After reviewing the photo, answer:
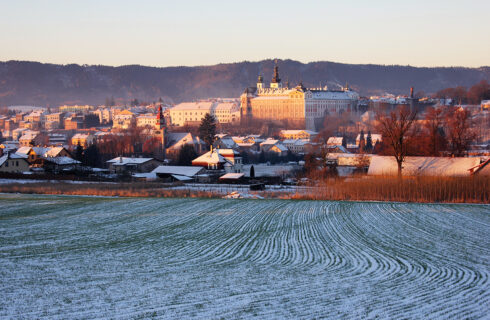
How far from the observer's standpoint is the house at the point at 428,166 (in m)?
35.7

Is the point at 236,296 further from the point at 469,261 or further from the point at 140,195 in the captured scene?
the point at 140,195

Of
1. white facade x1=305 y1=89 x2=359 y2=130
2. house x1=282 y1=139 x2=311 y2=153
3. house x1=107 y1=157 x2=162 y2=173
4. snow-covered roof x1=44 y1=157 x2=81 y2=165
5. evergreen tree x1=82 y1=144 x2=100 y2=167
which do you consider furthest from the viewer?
white facade x1=305 y1=89 x2=359 y2=130

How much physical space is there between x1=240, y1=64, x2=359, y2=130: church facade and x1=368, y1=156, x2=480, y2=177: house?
357ft

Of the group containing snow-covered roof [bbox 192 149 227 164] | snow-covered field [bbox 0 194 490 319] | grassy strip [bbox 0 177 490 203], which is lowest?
snow-covered roof [bbox 192 149 227 164]

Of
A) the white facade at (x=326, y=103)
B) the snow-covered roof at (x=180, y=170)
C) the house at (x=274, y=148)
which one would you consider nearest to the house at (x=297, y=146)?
the house at (x=274, y=148)

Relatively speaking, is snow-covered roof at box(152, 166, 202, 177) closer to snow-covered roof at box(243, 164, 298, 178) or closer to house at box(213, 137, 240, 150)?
snow-covered roof at box(243, 164, 298, 178)

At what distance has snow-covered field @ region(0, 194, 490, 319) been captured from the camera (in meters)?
10.8

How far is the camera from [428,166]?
36.9 metres

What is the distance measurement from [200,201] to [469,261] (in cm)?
1612

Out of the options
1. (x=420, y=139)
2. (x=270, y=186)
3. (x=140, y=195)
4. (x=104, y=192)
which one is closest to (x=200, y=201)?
(x=140, y=195)

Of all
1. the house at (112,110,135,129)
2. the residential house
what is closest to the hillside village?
the residential house

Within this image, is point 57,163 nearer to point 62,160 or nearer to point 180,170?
point 62,160

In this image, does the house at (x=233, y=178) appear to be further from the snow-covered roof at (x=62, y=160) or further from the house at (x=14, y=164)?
the house at (x=14, y=164)

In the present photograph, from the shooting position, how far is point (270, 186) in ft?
141
